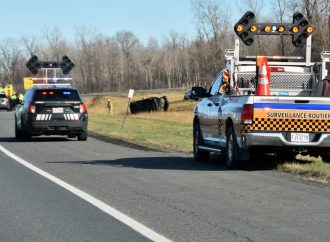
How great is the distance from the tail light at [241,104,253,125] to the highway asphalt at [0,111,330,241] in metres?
0.98

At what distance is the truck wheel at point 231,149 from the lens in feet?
43.8

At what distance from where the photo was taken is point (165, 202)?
963 centimetres

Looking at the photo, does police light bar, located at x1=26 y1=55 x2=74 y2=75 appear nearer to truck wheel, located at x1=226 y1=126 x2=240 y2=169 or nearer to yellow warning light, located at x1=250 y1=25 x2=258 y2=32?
yellow warning light, located at x1=250 y1=25 x2=258 y2=32

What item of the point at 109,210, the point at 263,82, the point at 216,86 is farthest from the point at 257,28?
the point at 109,210

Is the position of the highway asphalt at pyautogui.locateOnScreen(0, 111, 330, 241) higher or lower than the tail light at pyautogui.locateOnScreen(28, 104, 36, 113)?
lower

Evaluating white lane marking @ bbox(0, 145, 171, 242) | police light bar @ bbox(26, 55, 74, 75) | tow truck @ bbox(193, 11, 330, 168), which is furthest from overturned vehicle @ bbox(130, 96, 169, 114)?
white lane marking @ bbox(0, 145, 171, 242)

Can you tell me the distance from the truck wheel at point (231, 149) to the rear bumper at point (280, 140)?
51cm

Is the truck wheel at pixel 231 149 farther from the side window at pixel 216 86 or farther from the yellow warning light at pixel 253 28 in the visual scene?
the yellow warning light at pixel 253 28

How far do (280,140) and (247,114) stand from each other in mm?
760

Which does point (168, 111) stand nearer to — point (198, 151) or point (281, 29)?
point (198, 151)

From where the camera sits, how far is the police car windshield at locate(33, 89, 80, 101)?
22.9m

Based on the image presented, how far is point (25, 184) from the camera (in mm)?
11781

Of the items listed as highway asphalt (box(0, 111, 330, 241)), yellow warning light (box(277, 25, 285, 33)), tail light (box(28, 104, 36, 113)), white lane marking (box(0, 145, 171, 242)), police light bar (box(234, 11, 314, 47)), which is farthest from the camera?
tail light (box(28, 104, 36, 113))

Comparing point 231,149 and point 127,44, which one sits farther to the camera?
point 127,44
